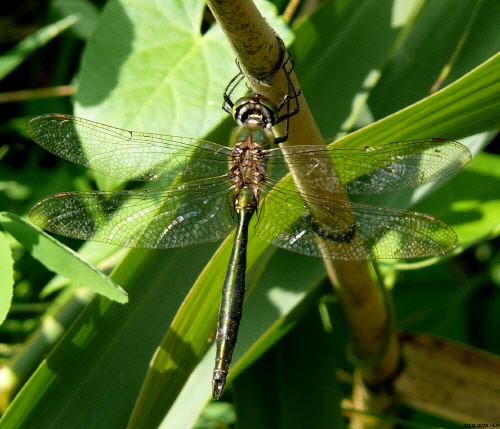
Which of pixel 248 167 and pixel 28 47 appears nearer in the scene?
pixel 248 167

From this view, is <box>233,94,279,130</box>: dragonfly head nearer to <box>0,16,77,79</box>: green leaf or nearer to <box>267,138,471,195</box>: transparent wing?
<box>267,138,471,195</box>: transparent wing

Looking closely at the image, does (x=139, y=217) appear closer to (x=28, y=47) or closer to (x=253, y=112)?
(x=253, y=112)

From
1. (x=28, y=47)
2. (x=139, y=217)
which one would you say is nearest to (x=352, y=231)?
(x=139, y=217)

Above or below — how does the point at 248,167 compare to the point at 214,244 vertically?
above

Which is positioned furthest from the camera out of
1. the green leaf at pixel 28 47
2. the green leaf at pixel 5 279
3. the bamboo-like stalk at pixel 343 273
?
the green leaf at pixel 28 47

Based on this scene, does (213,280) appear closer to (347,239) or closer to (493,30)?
(347,239)

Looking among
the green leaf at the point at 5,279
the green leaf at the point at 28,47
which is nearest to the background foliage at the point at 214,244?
the green leaf at the point at 5,279

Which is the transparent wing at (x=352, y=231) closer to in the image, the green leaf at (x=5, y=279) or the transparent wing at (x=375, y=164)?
the transparent wing at (x=375, y=164)
